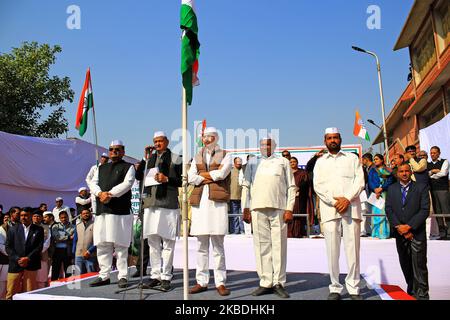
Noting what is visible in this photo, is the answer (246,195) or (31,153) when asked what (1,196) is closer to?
(31,153)

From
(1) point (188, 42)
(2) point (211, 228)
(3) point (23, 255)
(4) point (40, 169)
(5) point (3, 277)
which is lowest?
(5) point (3, 277)

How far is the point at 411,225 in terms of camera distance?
201 inches

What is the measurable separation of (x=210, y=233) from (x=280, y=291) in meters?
1.05

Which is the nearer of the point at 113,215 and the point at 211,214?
the point at 211,214

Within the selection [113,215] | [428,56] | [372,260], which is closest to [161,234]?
[113,215]

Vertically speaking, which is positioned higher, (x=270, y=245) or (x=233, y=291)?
(x=270, y=245)

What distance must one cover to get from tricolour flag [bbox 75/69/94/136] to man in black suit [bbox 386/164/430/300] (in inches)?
278

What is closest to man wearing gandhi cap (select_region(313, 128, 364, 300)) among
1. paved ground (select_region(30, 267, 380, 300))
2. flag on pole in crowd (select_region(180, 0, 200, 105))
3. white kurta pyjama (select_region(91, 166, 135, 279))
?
paved ground (select_region(30, 267, 380, 300))

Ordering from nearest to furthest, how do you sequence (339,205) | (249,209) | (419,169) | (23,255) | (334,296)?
(334,296), (339,205), (249,209), (419,169), (23,255)

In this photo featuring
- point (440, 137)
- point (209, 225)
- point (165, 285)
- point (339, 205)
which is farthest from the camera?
point (440, 137)

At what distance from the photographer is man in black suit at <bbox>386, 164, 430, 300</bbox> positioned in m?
5.09

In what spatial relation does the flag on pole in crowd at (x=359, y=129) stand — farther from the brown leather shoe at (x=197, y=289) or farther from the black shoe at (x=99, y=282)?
the black shoe at (x=99, y=282)

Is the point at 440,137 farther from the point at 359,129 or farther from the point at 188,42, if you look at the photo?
the point at 188,42

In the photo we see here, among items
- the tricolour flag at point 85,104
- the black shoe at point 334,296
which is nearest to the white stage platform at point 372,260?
the black shoe at point 334,296
